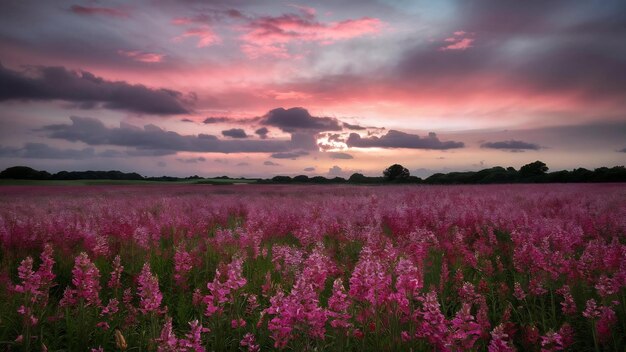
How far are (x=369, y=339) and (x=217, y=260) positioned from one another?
3.35m

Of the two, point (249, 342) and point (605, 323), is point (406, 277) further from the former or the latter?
point (605, 323)

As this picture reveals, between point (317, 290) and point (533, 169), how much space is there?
54.3 meters

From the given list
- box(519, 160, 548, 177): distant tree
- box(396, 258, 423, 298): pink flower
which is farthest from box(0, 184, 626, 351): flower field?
box(519, 160, 548, 177): distant tree

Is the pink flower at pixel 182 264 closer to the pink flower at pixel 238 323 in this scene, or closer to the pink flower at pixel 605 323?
the pink flower at pixel 238 323

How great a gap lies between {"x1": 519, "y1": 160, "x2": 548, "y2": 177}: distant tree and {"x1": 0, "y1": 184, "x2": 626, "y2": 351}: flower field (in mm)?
44768

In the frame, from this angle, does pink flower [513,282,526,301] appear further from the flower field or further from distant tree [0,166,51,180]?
distant tree [0,166,51,180]

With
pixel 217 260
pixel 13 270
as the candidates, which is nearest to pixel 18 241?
pixel 13 270

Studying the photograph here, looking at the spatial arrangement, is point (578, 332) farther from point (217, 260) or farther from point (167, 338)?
point (217, 260)

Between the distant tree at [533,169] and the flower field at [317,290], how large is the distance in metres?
44.8

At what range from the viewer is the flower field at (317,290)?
2.93m

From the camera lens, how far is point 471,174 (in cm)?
5944

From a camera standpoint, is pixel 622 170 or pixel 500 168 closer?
pixel 622 170

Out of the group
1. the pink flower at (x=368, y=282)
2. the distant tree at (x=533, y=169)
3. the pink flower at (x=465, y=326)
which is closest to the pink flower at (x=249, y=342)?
the pink flower at (x=368, y=282)

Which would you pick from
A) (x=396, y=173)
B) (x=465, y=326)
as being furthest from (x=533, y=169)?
(x=465, y=326)
